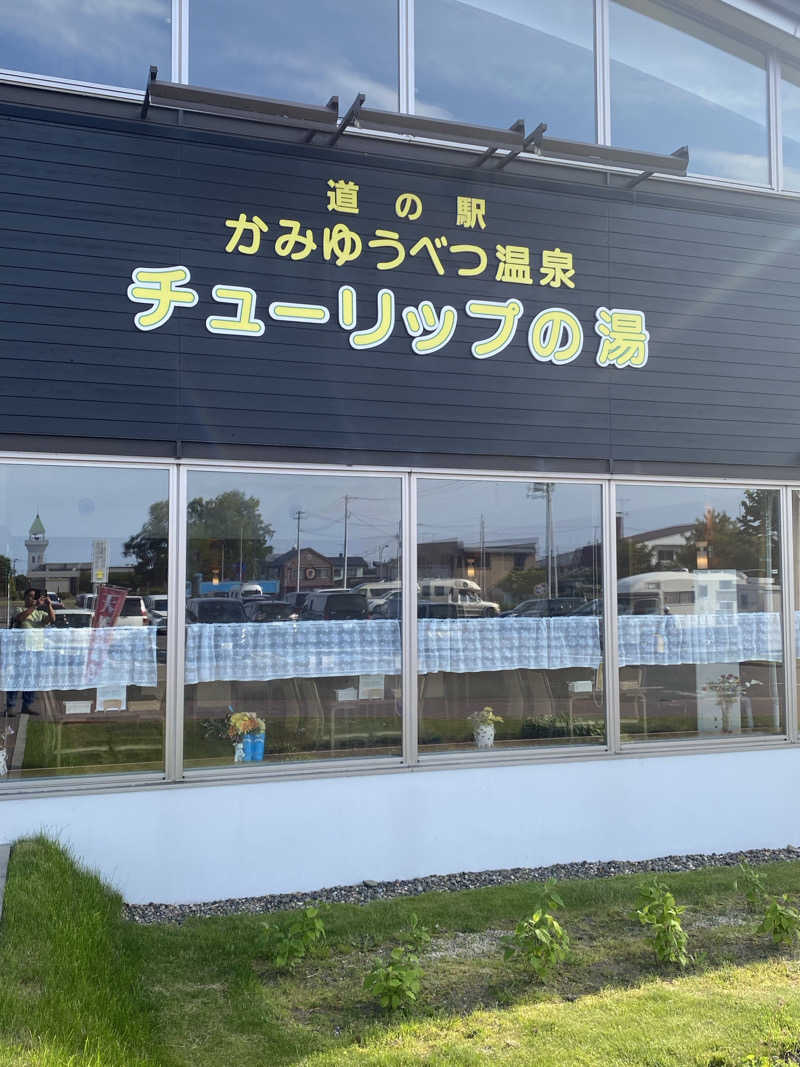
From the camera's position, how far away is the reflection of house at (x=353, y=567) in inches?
259

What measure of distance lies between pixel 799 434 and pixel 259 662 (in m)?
4.47

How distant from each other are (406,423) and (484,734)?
214 cm

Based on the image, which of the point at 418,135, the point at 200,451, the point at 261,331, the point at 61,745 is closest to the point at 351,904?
the point at 61,745

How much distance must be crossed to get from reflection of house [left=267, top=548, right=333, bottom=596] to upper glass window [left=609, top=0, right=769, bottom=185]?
3.77m

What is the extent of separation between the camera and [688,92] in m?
7.79

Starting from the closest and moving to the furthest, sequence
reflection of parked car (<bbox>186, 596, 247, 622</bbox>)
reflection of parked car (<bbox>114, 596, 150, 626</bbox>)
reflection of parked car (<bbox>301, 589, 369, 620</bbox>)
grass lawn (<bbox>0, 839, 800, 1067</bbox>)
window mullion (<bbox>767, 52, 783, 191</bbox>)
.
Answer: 1. grass lawn (<bbox>0, 839, 800, 1067</bbox>)
2. reflection of parked car (<bbox>114, 596, 150, 626</bbox>)
3. reflection of parked car (<bbox>186, 596, 247, 622</bbox>)
4. reflection of parked car (<bbox>301, 589, 369, 620</bbox>)
5. window mullion (<bbox>767, 52, 783, 191</bbox>)

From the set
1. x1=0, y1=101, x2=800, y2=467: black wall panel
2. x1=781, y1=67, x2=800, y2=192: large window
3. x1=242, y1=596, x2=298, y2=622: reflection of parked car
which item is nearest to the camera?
x1=0, y1=101, x2=800, y2=467: black wall panel

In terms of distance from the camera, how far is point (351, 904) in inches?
240

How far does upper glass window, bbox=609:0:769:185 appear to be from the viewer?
7.57 meters

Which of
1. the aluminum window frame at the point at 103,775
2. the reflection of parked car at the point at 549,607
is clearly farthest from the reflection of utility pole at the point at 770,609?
the aluminum window frame at the point at 103,775

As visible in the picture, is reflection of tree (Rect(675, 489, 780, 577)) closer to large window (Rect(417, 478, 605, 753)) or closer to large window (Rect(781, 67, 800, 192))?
large window (Rect(417, 478, 605, 753))

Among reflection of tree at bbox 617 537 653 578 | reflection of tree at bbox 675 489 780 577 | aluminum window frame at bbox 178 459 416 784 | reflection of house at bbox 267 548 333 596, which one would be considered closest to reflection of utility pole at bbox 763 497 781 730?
reflection of tree at bbox 675 489 780 577

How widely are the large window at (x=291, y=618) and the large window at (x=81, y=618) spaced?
24 centimetres

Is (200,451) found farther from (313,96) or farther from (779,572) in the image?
(779,572)
